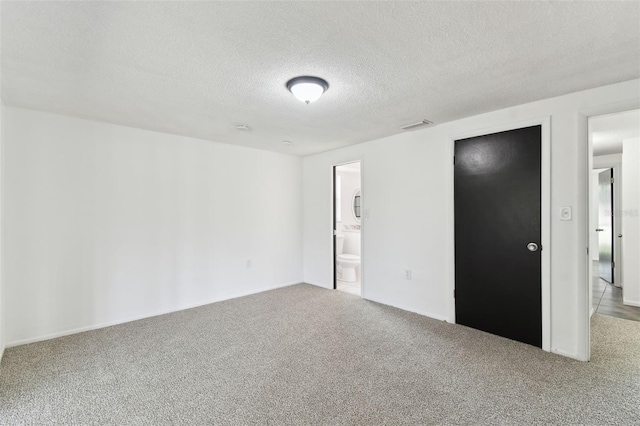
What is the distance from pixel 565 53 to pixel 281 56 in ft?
5.99

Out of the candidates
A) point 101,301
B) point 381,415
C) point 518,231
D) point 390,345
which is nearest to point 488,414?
point 381,415

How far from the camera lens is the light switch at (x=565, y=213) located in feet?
8.44

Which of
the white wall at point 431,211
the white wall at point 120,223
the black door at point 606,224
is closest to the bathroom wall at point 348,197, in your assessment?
the white wall at point 431,211

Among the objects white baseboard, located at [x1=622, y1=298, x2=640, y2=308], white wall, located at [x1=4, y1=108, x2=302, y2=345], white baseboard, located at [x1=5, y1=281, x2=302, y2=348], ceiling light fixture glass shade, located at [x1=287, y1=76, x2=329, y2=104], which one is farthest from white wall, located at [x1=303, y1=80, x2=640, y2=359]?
white baseboard, located at [x1=622, y1=298, x2=640, y2=308]

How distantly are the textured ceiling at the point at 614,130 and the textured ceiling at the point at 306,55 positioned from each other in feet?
4.08

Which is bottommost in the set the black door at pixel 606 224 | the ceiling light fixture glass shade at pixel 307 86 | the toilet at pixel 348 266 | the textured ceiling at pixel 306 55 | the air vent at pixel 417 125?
the toilet at pixel 348 266

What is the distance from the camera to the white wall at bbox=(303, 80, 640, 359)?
2.53 meters

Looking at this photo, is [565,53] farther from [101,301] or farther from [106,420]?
[101,301]

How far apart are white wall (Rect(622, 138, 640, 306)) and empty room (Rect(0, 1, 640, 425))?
0.08 feet

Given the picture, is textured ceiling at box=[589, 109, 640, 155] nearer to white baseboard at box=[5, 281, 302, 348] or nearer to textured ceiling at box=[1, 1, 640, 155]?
textured ceiling at box=[1, 1, 640, 155]

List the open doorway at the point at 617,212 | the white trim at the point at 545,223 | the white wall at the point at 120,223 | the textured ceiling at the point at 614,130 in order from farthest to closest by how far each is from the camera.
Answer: the open doorway at the point at 617,212, the textured ceiling at the point at 614,130, the white wall at the point at 120,223, the white trim at the point at 545,223

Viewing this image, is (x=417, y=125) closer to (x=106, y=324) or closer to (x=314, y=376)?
(x=314, y=376)

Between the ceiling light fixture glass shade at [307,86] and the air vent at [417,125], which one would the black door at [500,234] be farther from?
the ceiling light fixture glass shade at [307,86]

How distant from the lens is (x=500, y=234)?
3.00 m
